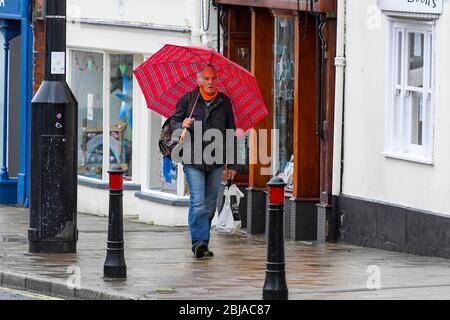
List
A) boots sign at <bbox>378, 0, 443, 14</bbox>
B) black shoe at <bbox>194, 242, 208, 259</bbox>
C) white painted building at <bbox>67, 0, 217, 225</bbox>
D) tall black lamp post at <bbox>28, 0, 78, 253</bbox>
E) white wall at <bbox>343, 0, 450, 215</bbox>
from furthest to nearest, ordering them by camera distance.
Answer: white painted building at <bbox>67, 0, 217, 225</bbox>
white wall at <bbox>343, 0, 450, 215</bbox>
boots sign at <bbox>378, 0, 443, 14</bbox>
black shoe at <bbox>194, 242, 208, 259</bbox>
tall black lamp post at <bbox>28, 0, 78, 253</bbox>

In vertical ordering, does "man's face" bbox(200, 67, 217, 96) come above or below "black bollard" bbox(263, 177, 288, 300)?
above

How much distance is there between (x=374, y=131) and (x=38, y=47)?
806 cm

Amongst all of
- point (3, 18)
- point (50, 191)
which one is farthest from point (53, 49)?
point (3, 18)

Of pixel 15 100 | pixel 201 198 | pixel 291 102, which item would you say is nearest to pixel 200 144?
pixel 201 198

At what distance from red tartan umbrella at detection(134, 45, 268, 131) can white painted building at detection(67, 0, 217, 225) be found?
4.02 m

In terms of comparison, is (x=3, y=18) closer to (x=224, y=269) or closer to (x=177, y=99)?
(x=177, y=99)

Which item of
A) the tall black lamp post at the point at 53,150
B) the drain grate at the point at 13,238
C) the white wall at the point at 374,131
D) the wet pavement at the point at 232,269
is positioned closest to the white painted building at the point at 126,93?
the wet pavement at the point at 232,269

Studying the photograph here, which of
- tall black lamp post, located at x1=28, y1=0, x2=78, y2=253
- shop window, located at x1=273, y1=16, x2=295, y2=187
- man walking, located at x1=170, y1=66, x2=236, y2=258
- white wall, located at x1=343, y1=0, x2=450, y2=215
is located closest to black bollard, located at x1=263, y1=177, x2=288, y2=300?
man walking, located at x1=170, y1=66, x2=236, y2=258

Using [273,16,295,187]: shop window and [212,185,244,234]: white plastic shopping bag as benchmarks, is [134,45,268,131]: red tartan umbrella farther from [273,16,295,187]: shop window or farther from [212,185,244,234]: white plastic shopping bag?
[212,185,244,234]: white plastic shopping bag

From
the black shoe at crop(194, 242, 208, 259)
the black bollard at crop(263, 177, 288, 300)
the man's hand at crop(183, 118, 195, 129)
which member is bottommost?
the black shoe at crop(194, 242, 208, 259)

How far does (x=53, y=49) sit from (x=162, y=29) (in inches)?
222

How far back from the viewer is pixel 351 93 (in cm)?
1752

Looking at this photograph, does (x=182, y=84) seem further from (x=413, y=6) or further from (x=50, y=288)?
(x=50, y=288)

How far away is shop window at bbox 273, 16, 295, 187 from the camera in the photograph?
18.8 m
